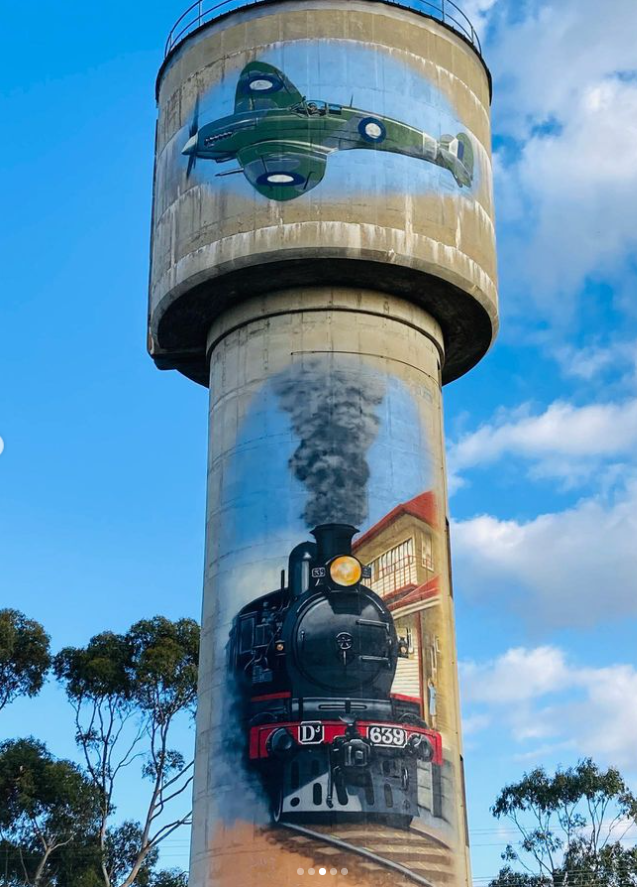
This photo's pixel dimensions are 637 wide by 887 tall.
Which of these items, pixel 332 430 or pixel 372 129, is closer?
pixel 332 430

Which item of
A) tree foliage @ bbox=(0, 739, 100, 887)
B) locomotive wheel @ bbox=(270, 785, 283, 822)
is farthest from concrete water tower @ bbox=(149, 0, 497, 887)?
tree foliage @ bbox=(0, 739, 100, 887)

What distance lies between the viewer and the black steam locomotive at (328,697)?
24500mm

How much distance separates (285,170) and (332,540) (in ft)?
26.9

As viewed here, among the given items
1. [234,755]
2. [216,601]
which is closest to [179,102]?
[216,601]

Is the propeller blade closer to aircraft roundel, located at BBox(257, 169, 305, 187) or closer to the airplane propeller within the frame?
the airplane propeller

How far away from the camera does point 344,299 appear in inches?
1099

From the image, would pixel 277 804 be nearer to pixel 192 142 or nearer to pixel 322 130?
pixel 322 130

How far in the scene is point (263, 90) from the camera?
28234 mm

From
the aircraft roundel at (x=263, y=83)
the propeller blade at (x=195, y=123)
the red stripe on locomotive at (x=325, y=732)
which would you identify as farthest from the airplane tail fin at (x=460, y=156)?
the red stripe on locomotive at (x=325, y=732)

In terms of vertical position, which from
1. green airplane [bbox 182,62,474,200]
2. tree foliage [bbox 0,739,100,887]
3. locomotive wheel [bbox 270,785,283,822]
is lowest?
locomotive wheel [bbox 270,785,283,822]

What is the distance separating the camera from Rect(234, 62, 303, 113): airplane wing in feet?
91.9

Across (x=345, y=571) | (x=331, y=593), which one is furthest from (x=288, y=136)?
(x=331, y=593)

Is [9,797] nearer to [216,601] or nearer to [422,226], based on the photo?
[216,601]

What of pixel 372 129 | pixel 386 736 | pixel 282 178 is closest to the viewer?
pixel 386 736
